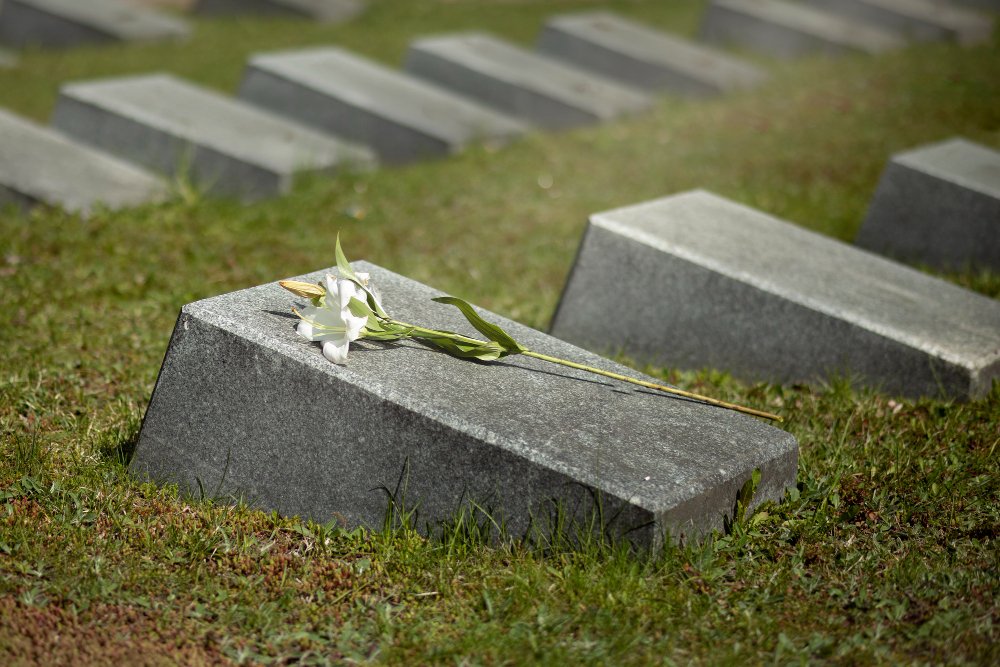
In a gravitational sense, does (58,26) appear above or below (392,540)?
above

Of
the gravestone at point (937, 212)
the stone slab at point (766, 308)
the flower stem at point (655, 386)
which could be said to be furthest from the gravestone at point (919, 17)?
the flower stem at point (655, 386)

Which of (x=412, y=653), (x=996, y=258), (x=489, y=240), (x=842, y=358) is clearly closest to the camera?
(x=412, y=653)

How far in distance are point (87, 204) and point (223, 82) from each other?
138 inches

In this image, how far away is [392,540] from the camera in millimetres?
2439

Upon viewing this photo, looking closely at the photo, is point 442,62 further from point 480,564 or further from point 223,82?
point 480,564

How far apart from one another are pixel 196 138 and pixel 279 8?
5.89 m

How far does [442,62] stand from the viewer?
7672mm

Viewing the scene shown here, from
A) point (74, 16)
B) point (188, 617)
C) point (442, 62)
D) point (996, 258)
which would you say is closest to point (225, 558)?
point (188, 617)

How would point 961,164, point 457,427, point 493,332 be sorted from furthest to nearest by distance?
point 961,164 < point 493,332 < point 457,427

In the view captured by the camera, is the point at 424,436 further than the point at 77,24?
No

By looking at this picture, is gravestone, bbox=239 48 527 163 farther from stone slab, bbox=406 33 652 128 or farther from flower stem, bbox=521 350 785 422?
flower stem, bbox=521 350 785 422

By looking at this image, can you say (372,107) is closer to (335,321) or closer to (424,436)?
(335,321)

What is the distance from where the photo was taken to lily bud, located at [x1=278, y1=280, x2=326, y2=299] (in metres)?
2.46

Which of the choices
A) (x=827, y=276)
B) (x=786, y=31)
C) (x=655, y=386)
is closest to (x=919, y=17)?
(x=786, y=31)
